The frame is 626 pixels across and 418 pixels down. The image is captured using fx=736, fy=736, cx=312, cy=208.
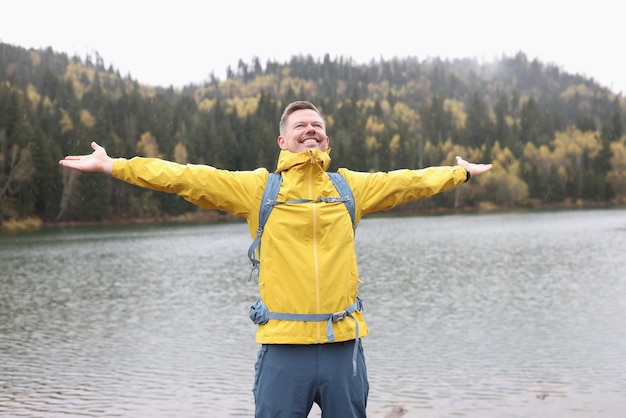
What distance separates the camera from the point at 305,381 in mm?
4129

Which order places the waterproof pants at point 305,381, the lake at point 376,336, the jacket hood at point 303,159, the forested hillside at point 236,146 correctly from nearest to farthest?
the waterproof pants at point 305,381 → the jacket hood at point 303,159 → the lake at point 376,336 → the forested hillside at point 236,146

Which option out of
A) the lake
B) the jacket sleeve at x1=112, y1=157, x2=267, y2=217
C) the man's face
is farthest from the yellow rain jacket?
the lake

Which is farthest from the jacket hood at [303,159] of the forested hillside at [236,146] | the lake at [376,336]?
the forested hillside at [236,146]

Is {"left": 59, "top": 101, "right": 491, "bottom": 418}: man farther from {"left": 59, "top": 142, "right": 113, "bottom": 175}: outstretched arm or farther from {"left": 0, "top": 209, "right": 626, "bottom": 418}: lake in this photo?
{"left": 0, "top": 209, "right": 626, "bottom": 418}: lake

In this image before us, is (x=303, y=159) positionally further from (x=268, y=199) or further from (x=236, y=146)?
(x=236, y=146)

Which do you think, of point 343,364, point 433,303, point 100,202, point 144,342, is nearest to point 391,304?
point 433,303

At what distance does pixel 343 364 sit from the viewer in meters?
4.20

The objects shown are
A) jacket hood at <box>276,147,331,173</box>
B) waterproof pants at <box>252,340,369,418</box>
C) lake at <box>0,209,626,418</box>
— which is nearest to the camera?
waterproof pants at <box>252,340,369,418</box>

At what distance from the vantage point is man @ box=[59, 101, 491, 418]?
13.6 feet

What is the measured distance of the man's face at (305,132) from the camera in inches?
172

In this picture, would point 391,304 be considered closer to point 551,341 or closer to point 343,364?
point 551,341

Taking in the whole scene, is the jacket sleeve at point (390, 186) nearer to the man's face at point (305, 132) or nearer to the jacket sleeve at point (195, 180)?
the man's face at point (305, 132)

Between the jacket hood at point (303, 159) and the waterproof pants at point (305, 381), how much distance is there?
1.03 meters

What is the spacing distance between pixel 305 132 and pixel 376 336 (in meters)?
13.2
